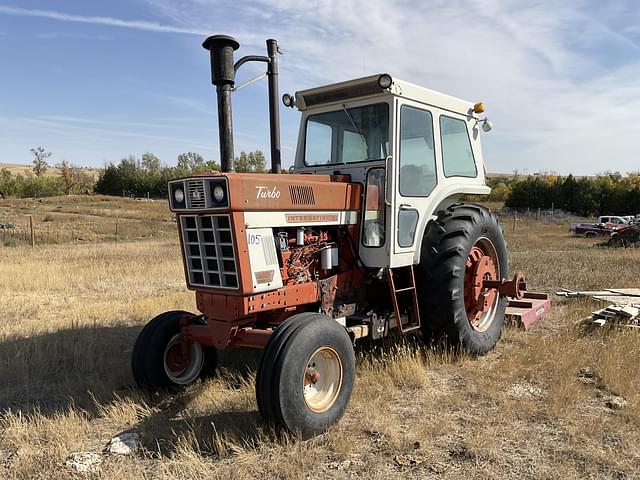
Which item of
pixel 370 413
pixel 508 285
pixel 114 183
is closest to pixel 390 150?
pixel 508 285

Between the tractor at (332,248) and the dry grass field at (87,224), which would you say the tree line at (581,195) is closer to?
the dry grass field at (87,224)

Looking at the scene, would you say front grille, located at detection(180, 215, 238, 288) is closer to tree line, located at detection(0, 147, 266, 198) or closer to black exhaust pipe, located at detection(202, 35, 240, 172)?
black exhaust pipe, located at detection(202, 35, 240, 172)

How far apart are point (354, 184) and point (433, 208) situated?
940mm

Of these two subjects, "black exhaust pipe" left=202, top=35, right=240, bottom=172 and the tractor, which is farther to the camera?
"black exhaust pipe" left=202, top=35, right=240, bottom=172

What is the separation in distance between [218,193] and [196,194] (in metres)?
0.26

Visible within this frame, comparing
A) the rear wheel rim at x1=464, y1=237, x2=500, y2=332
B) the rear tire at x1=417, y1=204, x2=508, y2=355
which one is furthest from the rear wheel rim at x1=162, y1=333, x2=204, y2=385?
the rear wheel rim at x1=464, y1=237, x2=500, y2=332

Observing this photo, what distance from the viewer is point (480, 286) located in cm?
575

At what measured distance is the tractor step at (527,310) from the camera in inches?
255

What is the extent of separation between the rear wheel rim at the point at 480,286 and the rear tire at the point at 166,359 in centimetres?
271

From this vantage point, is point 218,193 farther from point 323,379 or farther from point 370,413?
point 370,413

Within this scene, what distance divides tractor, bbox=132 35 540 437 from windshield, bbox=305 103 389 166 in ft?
0.04

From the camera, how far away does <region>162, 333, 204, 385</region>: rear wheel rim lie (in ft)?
16.0

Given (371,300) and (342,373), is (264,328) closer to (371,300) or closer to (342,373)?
(342,373)

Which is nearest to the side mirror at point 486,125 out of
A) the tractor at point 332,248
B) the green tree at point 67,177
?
the tractor at point 332,248
